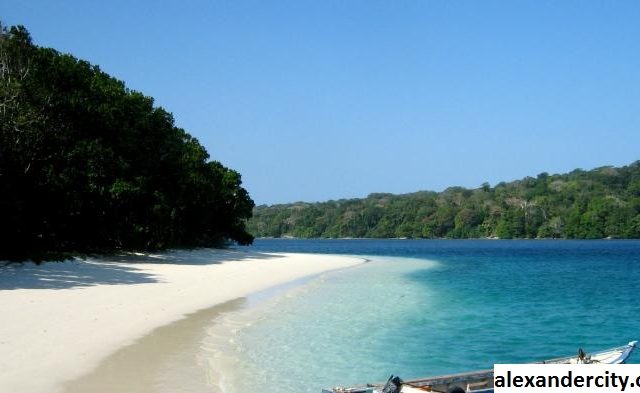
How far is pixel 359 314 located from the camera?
2184 centimetres

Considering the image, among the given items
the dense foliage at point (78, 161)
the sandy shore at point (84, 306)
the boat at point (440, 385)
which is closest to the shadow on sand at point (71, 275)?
the sandy shore at point (84, 306)

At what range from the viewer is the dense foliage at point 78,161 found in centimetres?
2722

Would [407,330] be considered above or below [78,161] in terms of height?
below

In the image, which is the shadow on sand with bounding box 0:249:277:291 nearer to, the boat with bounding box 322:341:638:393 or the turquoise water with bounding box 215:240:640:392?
the turquoise water with bounding box 215:240:640:392

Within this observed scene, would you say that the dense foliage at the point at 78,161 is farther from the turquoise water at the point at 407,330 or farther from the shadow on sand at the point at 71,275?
the turquoise water at the point at 407,330

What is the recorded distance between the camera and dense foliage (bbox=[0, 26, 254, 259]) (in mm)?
27219

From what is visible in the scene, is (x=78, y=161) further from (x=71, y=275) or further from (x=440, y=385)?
(x=440, y=385)

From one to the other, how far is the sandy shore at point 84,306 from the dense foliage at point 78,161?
2.89m

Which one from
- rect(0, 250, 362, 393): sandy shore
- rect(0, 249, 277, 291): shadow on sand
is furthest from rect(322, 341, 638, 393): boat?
rect(0, 249, 277, 291): shadow on sand

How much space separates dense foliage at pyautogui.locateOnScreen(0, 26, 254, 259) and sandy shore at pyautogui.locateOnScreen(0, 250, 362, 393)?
289cm

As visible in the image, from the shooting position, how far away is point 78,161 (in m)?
32.6

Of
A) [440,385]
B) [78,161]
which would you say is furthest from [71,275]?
[440,385]

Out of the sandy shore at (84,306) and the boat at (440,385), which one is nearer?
the boat at (440,385)

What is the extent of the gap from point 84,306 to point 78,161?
16704 millimetres
